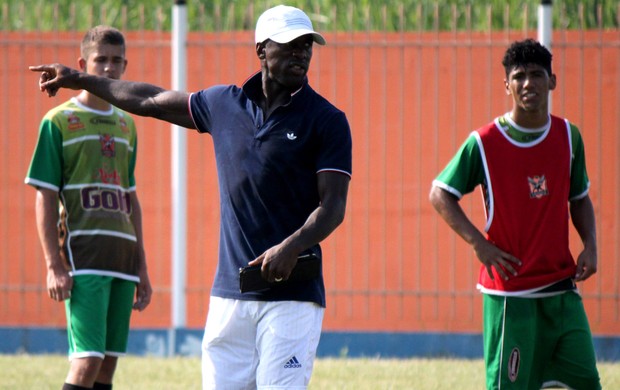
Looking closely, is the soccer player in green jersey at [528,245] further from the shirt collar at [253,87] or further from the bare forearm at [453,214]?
the shirt collar at [253,87]

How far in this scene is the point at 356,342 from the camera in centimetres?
938

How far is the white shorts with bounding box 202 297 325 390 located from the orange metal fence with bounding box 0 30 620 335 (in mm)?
4952

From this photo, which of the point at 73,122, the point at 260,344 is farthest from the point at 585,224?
the point at 73,122

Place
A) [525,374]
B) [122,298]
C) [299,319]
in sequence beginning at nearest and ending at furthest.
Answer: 1. [299,319]
2. [525,374]
3. [122,298]

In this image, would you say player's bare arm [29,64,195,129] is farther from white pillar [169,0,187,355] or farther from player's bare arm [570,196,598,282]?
white pillar [169,0,187,355]

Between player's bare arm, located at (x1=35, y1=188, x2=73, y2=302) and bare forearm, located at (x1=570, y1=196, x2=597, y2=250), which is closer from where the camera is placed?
bare forearm, located at (x1=570, y1=196, x2=597, y2=250)

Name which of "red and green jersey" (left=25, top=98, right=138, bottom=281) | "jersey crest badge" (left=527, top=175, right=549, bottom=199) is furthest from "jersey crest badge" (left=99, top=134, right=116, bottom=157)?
"jersey crest badge" (left=527, top=175, right=549, bottom=199)

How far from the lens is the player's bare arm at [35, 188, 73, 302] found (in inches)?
233

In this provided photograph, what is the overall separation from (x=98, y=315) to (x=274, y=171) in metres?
1.86

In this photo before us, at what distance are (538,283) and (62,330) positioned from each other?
17.1 ft

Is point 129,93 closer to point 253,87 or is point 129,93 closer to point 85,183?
point 253,87

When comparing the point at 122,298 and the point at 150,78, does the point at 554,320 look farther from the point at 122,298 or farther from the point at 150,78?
the point at 150,78

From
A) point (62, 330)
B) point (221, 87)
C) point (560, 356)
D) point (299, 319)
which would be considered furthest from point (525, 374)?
point (62, 330)

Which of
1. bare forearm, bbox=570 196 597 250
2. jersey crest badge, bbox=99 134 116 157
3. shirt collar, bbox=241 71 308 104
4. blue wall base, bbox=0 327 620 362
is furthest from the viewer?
blue wall base, bbox=0 327 620 362
